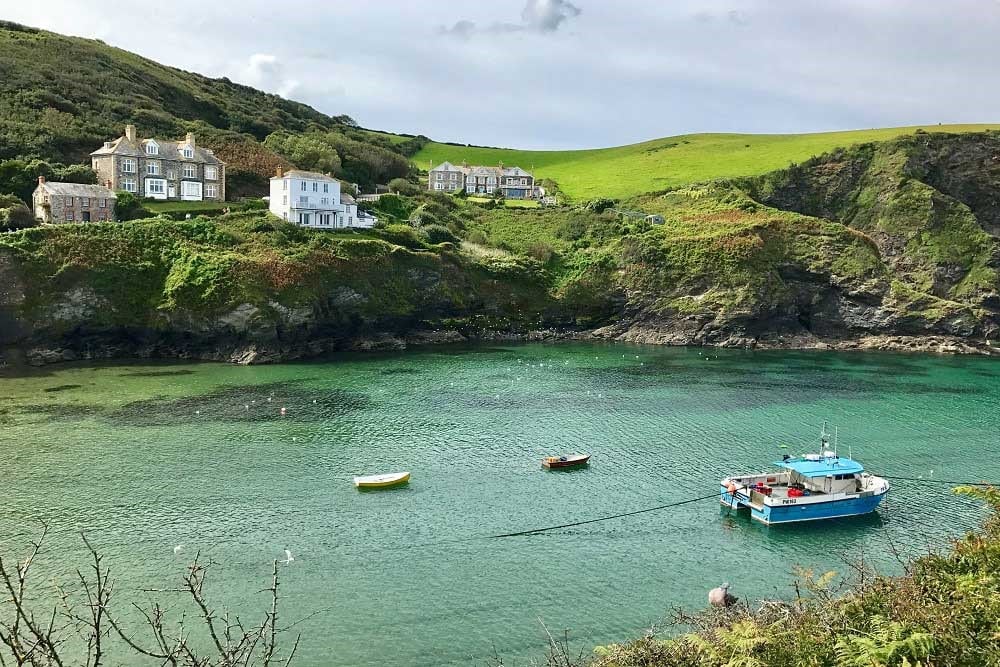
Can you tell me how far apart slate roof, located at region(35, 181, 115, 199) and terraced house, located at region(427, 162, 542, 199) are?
7360 centimetres

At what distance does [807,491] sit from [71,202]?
88700mm

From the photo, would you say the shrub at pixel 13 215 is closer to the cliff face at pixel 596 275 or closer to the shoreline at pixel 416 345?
the cliff face at pixel 596 275

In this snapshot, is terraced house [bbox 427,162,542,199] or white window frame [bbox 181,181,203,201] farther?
terraced house [bbox 427,162,542,199]

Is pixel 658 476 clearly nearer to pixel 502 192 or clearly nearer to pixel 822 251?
pixel 822 251

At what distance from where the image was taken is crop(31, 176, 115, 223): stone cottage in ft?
309

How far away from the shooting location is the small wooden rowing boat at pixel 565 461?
53531mm

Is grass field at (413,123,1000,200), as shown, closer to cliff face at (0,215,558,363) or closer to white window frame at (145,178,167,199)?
cliff face at (0,215,558,363)

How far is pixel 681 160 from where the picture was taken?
171375 millimetres

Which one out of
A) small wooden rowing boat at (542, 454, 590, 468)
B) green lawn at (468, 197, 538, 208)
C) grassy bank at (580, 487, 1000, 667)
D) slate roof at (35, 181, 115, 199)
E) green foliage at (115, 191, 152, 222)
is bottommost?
small wooden rowing boat at (542, 454, 590, 468)

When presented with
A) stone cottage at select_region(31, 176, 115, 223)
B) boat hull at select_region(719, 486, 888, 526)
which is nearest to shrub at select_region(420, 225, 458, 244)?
stone cottage at select_region(31, 176, 115, 223)

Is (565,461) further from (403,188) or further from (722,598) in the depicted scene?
(403,188)

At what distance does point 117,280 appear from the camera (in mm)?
87500

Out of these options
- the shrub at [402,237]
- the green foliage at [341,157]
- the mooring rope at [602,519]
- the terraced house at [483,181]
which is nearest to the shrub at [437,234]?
the shrub at [402,237]

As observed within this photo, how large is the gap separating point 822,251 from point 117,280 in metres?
96.1
